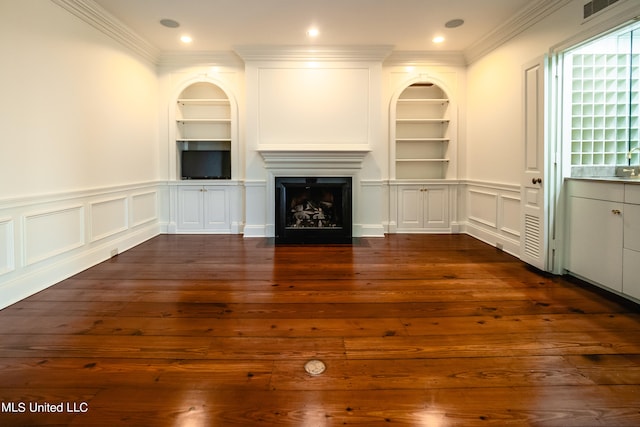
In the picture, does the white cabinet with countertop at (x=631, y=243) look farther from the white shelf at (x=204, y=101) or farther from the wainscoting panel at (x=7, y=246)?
the white shelf at (x=204, y=101)

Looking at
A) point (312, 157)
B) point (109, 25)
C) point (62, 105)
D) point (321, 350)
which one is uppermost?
point (109, 25)

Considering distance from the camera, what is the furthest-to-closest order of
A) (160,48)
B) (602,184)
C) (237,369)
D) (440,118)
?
(440,118) < (160,48) < (602,184) < (237,369)

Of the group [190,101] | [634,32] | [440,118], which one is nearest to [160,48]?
[190,101]

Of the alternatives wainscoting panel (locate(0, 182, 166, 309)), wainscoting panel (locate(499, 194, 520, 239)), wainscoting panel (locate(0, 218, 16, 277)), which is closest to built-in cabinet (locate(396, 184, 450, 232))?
wainscoting panel (locate(499, 194, 520, 239))

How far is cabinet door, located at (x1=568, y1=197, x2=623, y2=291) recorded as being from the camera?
3209mm

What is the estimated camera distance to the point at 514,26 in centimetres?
466

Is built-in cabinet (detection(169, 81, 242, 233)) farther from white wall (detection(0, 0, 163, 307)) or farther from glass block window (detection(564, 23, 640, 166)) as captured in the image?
glass block window (detection(564, 23, 640, 166))

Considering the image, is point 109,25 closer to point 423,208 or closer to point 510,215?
point 423,208

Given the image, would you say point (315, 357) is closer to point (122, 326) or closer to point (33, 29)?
point (122, 326)

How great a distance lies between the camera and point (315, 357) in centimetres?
221

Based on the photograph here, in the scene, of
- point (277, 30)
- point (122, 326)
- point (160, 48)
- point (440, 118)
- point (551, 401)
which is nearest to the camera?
point (551, 401)

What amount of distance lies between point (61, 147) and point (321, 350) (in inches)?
125

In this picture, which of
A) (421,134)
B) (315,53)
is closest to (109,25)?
(315,53)

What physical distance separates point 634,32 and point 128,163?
5.68 metres
